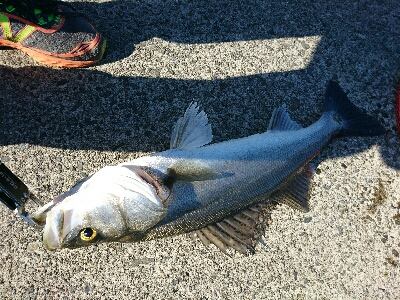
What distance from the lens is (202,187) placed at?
6.98 feet

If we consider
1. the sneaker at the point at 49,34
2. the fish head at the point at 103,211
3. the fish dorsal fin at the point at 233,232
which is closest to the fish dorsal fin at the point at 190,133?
the fish head at the point at 103,211

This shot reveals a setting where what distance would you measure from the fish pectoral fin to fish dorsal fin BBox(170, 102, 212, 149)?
0.57ft

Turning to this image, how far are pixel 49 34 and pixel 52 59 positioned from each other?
0.67 ft

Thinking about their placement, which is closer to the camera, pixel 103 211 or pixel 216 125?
pixel 103 211

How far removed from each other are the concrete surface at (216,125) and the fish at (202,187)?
229 mm

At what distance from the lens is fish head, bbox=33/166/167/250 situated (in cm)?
181

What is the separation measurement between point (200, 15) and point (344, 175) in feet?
6.23

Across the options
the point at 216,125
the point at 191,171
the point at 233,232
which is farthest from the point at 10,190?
the point at 216,125

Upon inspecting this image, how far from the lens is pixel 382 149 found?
279 cm

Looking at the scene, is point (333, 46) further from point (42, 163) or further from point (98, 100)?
point (42, 163)

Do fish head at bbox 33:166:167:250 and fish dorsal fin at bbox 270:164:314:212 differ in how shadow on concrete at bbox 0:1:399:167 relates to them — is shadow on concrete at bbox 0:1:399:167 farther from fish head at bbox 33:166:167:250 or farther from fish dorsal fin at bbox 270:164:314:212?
fish head at bbox 33:166:167:250

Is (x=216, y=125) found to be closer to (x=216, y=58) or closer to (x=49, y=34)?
(x=216, y=58)

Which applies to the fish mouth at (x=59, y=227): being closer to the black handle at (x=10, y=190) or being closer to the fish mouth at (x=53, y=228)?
the fish mouth at (x=53, y=228)

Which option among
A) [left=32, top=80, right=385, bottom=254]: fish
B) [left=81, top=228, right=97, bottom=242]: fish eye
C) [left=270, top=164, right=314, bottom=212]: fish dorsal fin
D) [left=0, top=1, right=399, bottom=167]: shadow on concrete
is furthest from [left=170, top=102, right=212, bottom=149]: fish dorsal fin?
[left=81, top=228, right=97, bottom=242]: fish eye
